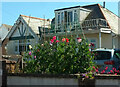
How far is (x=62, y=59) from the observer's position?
8.89 meters

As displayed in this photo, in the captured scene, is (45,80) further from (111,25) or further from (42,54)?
(111,25)

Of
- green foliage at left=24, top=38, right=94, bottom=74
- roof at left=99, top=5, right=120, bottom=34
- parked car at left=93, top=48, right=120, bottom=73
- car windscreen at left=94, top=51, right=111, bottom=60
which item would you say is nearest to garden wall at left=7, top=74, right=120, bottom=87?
green foliage at left=24, top=38, right=94, bottom=74

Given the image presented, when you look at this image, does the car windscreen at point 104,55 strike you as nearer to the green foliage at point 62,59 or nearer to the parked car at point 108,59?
the parked car at point 108,59

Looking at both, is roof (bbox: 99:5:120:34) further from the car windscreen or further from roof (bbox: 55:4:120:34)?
the car windscreen

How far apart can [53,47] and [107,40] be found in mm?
17137

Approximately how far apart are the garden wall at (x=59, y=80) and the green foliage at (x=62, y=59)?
430 mm

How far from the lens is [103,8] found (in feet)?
96.7

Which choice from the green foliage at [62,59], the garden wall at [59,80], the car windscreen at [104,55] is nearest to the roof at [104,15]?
the car windscreen at [104,55]

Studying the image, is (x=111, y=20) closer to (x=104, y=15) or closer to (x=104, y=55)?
(x=104, y=15)

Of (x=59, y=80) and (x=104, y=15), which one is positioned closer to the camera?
(x=59, y=80)

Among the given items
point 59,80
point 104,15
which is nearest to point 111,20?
point 104,15

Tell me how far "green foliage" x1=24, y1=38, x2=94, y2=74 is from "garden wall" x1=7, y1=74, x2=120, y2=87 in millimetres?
430

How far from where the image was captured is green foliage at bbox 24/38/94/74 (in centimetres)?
873

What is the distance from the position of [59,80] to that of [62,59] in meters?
0.90
